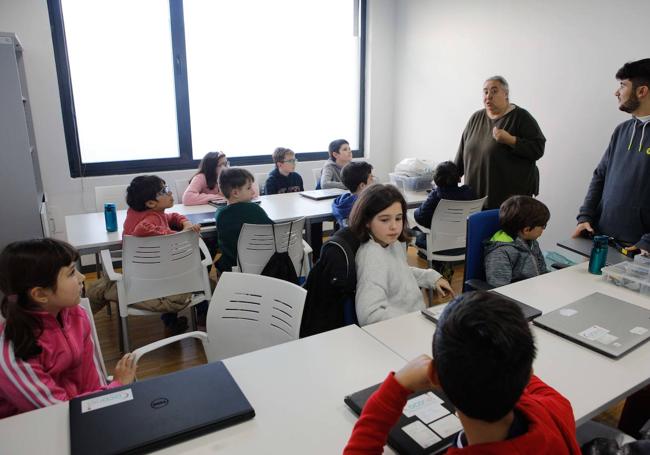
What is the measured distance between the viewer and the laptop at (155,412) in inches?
39.5

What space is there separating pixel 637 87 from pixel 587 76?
1566 millimetres

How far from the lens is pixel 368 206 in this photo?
72.5 inches

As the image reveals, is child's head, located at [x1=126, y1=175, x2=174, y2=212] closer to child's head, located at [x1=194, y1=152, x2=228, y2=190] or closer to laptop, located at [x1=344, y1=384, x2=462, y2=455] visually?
child's head, located at [x1=194, y1=152, x2=228, y2=190]

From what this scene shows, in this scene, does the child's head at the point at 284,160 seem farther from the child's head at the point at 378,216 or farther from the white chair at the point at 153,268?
the child's head at the point at 378,216

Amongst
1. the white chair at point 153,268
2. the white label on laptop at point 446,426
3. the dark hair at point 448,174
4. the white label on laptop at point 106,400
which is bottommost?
the white chair at point 153,268

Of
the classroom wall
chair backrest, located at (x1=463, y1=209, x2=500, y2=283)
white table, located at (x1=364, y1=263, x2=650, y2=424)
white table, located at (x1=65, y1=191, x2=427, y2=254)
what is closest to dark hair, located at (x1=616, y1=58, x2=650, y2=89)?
chair backrest, located at (x1=463, y1=209, x2=500, y2=283)

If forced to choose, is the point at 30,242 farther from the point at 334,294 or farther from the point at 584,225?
the point at 584,225

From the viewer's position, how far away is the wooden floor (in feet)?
8.70

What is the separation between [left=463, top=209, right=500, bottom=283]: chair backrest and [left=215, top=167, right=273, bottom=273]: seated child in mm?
1237

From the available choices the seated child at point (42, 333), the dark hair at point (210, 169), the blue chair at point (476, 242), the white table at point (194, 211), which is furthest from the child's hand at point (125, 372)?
the dark hair at point (210, 169)

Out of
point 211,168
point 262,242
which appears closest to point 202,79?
point 211,168

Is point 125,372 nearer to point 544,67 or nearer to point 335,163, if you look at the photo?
point 335,163

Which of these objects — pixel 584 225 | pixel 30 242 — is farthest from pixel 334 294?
pixel 584 225

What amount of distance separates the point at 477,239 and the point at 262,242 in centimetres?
125
